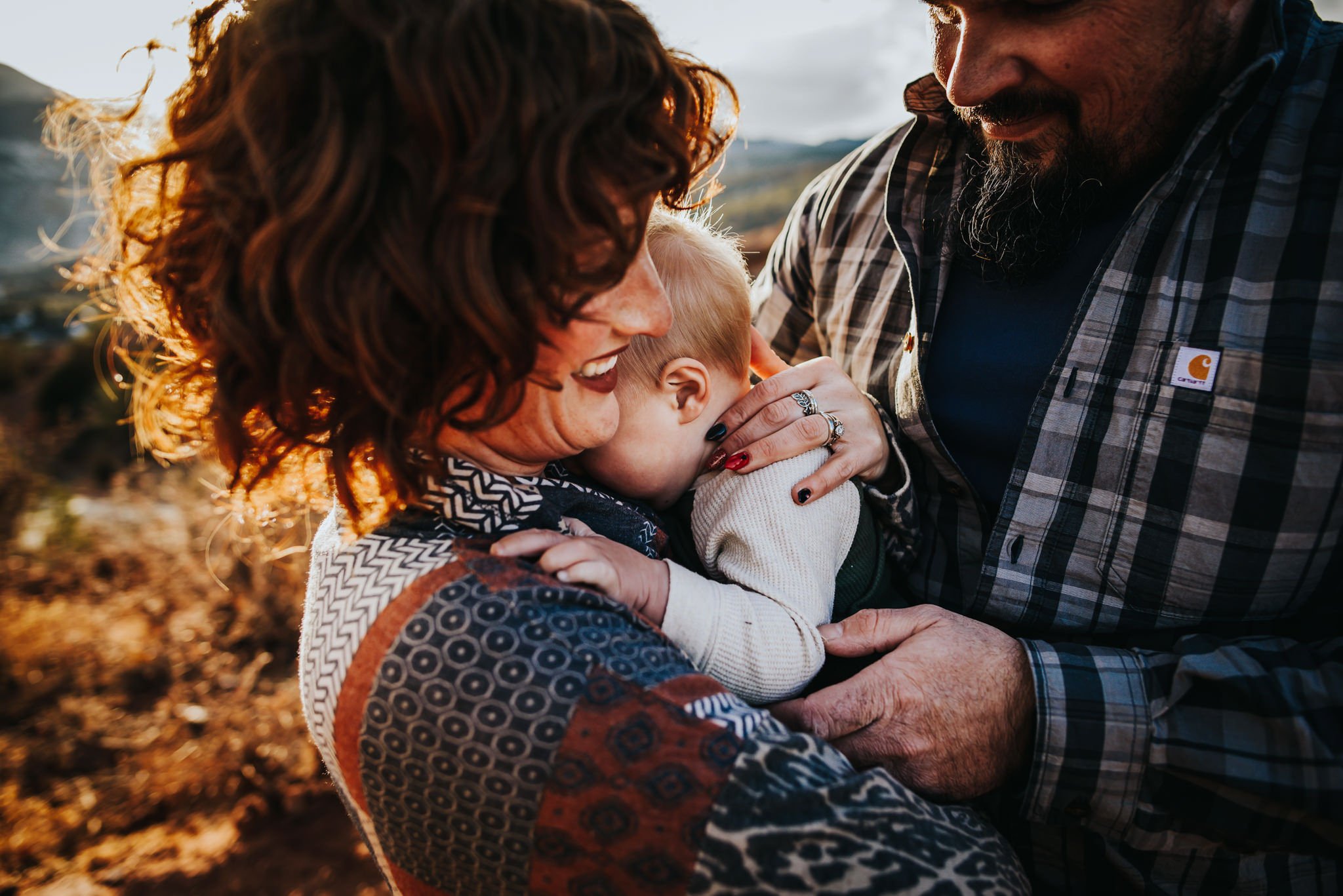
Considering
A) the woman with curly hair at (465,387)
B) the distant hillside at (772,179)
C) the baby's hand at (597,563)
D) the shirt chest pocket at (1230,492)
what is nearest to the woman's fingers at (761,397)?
the baby's hand at (597,563)

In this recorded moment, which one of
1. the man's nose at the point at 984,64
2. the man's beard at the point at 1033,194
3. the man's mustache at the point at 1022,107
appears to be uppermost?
the man's nose at the point at 984,64

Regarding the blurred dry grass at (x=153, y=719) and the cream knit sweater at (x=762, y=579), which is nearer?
the cream knit sweater at (x=762, y=579)

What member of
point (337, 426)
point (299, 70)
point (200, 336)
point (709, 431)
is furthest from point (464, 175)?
point (709, 431)

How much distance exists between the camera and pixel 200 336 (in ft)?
4.05

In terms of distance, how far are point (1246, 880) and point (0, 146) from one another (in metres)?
6.16

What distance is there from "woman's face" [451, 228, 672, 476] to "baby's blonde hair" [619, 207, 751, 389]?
7.7 inches

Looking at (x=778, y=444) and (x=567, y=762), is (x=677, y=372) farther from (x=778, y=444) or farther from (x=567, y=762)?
(x=567, y=762)

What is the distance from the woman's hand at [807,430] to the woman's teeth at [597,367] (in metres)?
0.40

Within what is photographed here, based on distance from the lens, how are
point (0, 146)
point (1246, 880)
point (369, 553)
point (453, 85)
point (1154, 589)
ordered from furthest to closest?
1. point (0, 146)
2. point (1154, 589)
3. point (1246, 880)
4. point (369, 553)
5. point (453, 85)

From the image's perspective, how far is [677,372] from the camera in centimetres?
164

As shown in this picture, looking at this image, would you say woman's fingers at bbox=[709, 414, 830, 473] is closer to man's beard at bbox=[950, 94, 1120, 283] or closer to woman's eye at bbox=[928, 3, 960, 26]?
man's beard at bbox=[950, 94, 1120, 283]

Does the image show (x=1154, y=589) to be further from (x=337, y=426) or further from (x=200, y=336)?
(x=200, y=336)

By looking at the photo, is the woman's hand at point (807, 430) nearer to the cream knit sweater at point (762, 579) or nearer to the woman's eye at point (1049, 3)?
the cream knit sweater at point (762, 579)

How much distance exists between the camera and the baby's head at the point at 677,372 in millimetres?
1616
